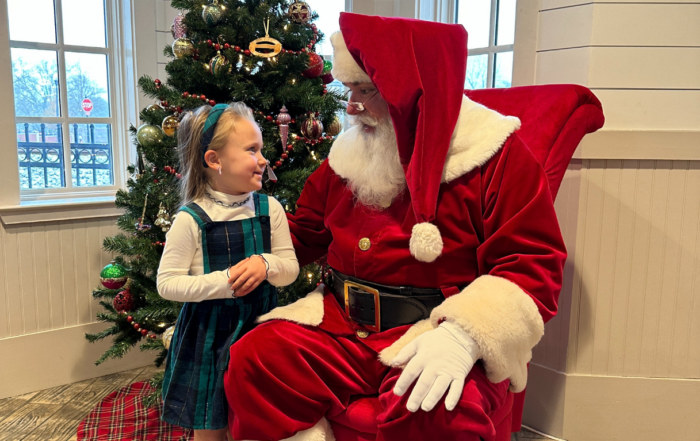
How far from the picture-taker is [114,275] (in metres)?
2.39

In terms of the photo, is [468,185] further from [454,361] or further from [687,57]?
[687,57]

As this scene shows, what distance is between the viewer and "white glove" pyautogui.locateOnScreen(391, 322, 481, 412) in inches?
48.0

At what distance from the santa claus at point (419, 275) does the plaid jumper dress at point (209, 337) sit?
0.10 m

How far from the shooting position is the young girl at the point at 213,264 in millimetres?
1542

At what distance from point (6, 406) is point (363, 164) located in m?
2.08

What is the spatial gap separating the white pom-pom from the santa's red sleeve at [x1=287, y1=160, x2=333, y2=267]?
19.8 inches

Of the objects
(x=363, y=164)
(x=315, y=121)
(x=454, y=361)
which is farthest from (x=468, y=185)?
(x=315, y=121)

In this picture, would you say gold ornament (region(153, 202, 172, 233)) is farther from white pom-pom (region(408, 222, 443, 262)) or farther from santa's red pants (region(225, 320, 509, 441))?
white pom-pom (region(408, 222, 443, 262))

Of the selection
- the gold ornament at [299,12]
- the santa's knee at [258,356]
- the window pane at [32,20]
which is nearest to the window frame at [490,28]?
the gold ornament at [299,12]

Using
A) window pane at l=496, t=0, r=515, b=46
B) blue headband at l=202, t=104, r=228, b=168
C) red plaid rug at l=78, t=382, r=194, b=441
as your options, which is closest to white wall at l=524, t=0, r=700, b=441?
window pane at l=496, t=0, r=515, b=46

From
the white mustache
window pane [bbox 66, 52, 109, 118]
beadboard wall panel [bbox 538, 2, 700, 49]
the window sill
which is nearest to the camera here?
the white mustache

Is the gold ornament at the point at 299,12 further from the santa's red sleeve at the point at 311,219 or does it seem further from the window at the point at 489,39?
the window at the point at 489,39

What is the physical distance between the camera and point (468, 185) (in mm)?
1484

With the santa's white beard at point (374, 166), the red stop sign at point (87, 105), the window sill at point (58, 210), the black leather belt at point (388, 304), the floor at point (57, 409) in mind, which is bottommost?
the floor at point (57, 409)
